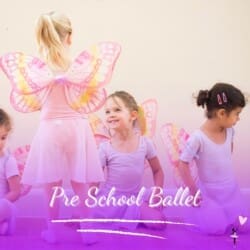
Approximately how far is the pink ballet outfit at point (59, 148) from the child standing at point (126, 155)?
0.19ft

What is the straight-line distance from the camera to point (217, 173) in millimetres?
1460

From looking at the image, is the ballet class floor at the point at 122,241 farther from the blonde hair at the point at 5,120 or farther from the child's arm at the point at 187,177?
the blonde hair at the point at 5,120

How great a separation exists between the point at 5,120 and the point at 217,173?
0.67 metres

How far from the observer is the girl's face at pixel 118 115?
4.74 feet

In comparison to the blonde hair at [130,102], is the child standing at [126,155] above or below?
below

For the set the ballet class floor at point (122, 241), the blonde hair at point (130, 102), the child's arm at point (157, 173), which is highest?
the blonde hair at point (130, 102)

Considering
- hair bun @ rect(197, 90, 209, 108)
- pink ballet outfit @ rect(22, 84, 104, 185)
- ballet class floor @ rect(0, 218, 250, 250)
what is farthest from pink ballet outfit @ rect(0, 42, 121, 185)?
hair bun @ rect(197, 90, 209, 108)

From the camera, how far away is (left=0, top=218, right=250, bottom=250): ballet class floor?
1.38 metres

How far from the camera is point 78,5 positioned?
145 cm

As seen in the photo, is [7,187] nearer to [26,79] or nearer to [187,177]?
[26,79]

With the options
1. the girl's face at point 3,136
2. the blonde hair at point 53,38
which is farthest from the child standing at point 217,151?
the girl's face at point 3,136

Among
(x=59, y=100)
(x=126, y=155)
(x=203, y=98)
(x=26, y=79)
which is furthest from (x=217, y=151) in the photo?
(x=26, y=79)

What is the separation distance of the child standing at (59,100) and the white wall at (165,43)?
0.10ft

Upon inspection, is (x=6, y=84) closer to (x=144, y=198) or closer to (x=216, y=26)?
(x=144, y=198)
